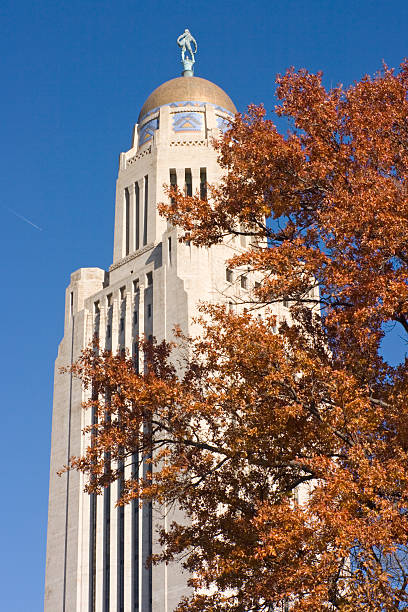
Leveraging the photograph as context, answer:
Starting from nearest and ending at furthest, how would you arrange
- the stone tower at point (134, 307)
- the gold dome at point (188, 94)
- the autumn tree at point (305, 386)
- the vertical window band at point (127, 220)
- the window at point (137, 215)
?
the autumn tree at point (305, 386) < the stone tower at point (134, 307) < the window at point (137, 215) < the vertical window band at point (127, 220) < the gold dome at point (188, 94)

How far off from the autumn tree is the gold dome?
48.9 m

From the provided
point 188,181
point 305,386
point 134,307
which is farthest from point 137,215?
point 305,386

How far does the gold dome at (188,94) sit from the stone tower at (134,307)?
0.10m

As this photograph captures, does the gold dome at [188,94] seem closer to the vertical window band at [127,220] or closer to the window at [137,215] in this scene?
the window at [137,215]

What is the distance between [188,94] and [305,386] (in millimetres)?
54034

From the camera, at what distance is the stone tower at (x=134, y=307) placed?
2154 inches

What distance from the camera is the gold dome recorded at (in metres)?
70.3

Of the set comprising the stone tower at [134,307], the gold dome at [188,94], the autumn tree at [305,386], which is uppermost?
the gold dome at [188,94]

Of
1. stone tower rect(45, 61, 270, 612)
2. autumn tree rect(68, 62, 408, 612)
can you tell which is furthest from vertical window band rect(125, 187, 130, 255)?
autumn tree rect(68, 62, 408, 612)

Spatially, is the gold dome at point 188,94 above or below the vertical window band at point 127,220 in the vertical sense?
above

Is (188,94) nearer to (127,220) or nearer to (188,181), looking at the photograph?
(188,181)

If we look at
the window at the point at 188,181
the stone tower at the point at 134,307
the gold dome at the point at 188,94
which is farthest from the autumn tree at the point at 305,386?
the gold dome at the point at 188,94

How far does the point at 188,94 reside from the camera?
70.4 meters

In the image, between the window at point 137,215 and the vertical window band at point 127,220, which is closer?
the window at point 137,215
